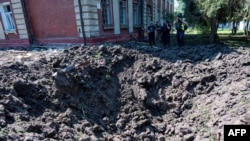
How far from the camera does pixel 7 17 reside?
1188cm

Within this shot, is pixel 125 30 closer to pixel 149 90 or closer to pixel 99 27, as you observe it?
pixel 99 27

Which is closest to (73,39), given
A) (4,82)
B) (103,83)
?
(103,83)

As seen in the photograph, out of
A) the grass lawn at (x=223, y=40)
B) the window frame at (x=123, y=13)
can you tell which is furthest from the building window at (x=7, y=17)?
the grass lawn at (x=223, y=40)

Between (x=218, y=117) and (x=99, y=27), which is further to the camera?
(x=99, y=27)

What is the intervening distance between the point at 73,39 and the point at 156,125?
621 cm

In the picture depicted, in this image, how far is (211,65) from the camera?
634 centimetres

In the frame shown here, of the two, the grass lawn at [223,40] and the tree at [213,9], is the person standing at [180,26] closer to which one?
the tree at [213,9]

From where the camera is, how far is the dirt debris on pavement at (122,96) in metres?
3.82

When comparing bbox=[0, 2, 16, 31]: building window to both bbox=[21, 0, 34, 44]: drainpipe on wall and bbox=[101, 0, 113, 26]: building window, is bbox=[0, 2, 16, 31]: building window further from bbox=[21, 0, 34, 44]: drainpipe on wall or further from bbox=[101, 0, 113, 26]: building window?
bbox=[101, 0, 113, 26]: building window

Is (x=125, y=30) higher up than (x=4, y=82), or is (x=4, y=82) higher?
(x=125, y=30)

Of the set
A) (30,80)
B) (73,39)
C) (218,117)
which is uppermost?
(73,39)

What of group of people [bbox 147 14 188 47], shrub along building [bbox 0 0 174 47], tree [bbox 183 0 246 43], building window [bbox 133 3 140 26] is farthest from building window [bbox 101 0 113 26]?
tree [bbox 183 0 246 43]

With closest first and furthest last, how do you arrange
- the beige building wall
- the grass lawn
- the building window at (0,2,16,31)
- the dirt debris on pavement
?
the dirt debris on pavement, the beige building wall, the grass lawn, the building window at (0,2,16,31)

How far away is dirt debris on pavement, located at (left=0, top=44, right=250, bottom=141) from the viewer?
12.5 feet
